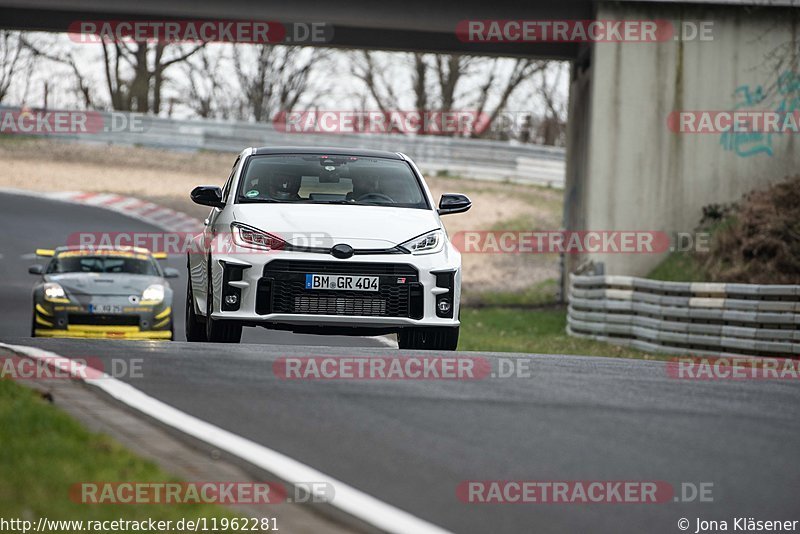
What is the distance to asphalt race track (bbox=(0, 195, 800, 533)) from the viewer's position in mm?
5656

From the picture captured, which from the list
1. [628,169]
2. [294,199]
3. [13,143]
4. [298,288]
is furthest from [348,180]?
[13,143]

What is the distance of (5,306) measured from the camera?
24234 millimetres

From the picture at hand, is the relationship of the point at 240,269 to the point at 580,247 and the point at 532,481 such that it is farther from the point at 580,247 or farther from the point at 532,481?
the point at 580,247

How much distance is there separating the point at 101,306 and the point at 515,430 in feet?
35.2

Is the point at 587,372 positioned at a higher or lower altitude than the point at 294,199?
lower

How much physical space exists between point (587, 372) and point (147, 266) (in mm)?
10022

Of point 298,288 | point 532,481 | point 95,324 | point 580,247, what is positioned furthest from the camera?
point 580,247

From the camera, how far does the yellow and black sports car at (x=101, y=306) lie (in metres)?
16.8

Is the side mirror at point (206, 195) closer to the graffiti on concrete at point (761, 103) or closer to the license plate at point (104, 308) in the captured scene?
the license plate at point (104, 308)

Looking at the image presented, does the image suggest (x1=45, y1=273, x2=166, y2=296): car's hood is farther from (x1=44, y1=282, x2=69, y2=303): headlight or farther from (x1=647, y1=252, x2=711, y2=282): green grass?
(x1=647, y1=252, x2=711, y2=282): green grass

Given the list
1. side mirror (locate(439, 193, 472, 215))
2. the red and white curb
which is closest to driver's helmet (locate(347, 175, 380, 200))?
side mirror (locate(439, 193, 472, 215))

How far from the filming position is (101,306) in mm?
16828

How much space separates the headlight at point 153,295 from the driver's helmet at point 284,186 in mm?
5984

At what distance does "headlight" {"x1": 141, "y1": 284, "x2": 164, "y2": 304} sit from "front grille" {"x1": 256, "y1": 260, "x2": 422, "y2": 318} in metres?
6.84
